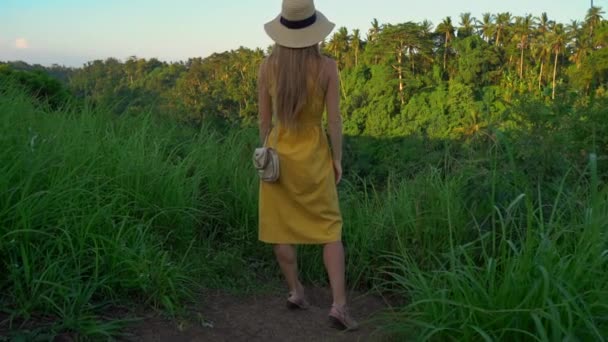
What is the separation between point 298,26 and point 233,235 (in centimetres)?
172

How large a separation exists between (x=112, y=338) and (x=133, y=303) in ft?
1.27

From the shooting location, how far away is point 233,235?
15.5ft

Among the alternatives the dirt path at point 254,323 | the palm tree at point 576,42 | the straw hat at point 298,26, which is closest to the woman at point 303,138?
the straw hat at point 298,26

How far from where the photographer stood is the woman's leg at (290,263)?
150 inches

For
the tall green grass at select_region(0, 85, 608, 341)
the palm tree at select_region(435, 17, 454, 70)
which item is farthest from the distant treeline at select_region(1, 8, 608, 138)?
the tall green grass at select_region(0, 85, 608, 341)

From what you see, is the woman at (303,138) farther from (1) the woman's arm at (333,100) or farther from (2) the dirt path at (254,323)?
(2) the dirt path at (254,323)

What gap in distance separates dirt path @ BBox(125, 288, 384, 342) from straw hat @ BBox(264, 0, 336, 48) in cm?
148

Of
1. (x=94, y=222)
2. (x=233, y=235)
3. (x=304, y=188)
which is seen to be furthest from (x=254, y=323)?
(x=233, y=235)

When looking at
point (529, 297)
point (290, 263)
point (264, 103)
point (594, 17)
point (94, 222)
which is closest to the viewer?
point (529, 297)

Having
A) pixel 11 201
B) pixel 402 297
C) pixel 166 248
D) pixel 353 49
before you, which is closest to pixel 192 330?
pixel 166 248

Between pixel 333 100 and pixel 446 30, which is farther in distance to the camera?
pixel 446 30

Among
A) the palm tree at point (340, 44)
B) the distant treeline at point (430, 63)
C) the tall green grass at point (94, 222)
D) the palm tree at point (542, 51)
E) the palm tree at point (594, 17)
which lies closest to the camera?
the tall green grass at point (94, 222)

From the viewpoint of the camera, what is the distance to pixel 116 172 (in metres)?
4.10

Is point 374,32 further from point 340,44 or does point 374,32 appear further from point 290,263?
point 290,263
